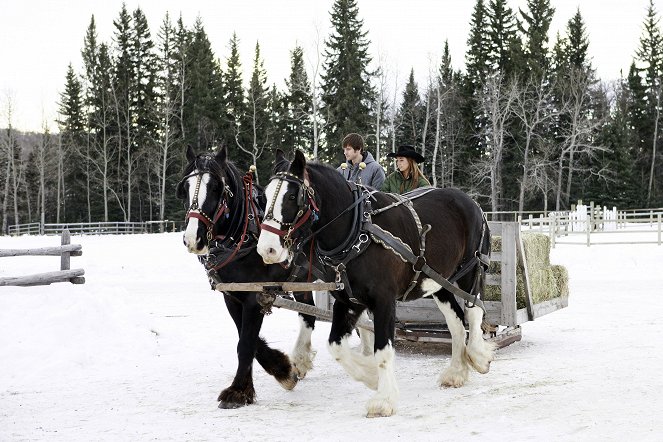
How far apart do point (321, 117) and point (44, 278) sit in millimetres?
31432

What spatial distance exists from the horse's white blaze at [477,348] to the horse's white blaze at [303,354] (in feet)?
5.40

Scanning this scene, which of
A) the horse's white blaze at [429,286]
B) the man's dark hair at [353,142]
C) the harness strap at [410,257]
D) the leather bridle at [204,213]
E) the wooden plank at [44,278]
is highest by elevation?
the man's dark hair at [353,142]

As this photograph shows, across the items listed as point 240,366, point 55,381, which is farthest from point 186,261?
point 240,366

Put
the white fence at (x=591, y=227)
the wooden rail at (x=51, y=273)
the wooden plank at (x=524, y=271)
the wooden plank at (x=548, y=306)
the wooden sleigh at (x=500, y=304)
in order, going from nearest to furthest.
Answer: the wooden sleigh at (x=500, y=304), the wooden plank at (x=524, y=271), the wooden plank at (x=548, y=306), the wooden rail at (x=51, y=273), the white fence at (x=591, y=227)

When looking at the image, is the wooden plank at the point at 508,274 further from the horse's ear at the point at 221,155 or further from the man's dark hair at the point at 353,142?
the horse's ear at the point at 221,155

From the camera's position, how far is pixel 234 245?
5746mm

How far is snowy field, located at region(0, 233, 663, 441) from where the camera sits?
470 centimetres

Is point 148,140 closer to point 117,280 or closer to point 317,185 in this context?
point 117,280

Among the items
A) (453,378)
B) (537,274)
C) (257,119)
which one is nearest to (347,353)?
(453,378)

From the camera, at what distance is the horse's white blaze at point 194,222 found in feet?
16.9

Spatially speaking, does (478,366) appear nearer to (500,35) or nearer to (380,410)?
(380,410)

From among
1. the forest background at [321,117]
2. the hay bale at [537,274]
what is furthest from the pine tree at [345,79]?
the hay bale at [537,274]

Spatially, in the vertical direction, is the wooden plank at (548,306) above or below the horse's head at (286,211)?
below

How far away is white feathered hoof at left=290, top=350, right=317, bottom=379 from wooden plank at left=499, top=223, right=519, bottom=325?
225cm
